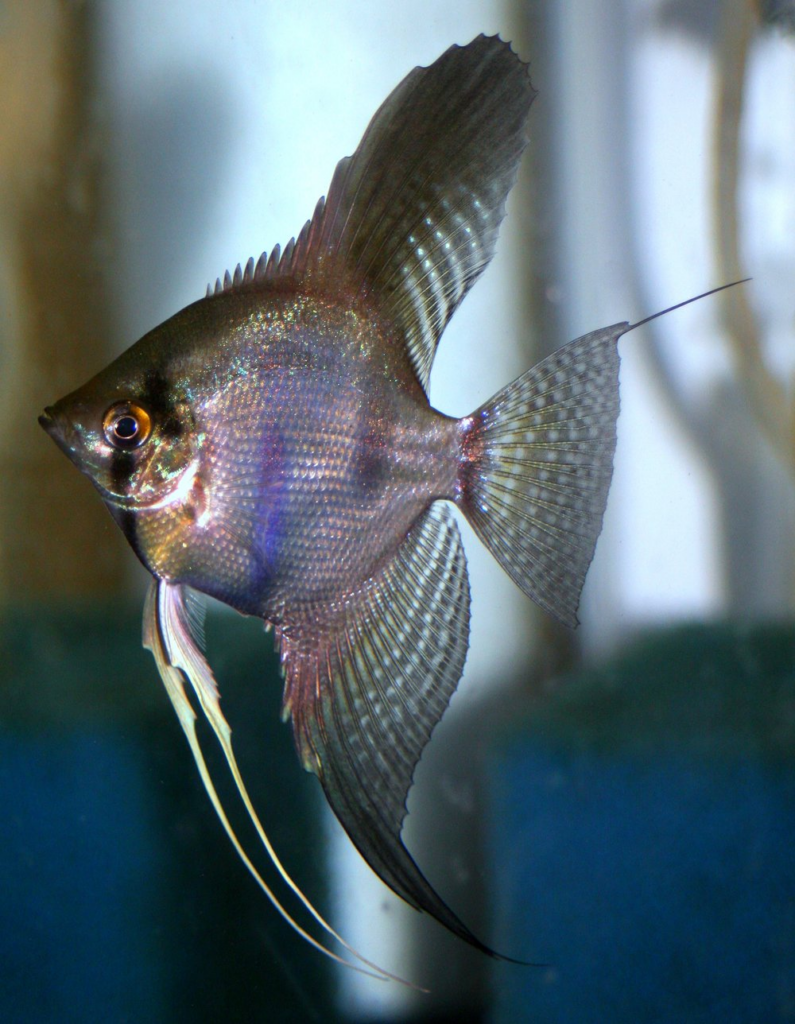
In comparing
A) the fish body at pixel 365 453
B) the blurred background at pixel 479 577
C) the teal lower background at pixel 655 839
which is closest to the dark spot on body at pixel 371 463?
the fish body at pixel 365 453

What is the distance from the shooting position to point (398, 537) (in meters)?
0.49

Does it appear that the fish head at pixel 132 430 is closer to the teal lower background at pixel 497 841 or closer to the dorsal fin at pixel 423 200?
the dorsal fin at pixel 423 200

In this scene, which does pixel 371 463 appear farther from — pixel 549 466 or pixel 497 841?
pixel 497 841

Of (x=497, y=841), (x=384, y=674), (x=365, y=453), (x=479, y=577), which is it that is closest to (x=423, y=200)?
(x=365, y=453)

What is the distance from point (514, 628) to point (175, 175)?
Result: 663mm

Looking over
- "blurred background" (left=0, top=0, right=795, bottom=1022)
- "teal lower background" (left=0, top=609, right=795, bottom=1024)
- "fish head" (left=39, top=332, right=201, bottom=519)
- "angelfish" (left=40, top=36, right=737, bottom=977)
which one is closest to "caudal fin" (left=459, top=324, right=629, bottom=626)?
"angelfish" (left=40, top=36, right=737, bottom=977)

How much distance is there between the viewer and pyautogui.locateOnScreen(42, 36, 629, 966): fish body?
44cm

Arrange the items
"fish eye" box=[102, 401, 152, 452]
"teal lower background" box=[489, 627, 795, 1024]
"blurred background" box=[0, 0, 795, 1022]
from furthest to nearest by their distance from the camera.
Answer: "teal lower background" box=[489, 627, 795, 1024]
"blurred background" box=[0, 0, 795, 1022]
"fish eye" box=[102, 401, 152, 452]

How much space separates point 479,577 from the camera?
97 centimetres

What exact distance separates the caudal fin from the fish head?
167 mm

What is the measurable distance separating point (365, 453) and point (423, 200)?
0.53 ft

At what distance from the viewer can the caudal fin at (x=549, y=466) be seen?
19.2 inches

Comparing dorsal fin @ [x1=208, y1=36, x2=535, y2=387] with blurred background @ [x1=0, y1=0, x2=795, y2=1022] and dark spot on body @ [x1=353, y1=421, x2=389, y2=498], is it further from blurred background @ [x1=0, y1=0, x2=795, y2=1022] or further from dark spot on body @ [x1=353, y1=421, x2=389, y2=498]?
blurred background @ [x1=0, y1=0, x2=795, y2=1022]

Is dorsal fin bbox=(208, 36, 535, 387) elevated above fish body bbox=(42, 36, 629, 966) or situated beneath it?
elevated above
